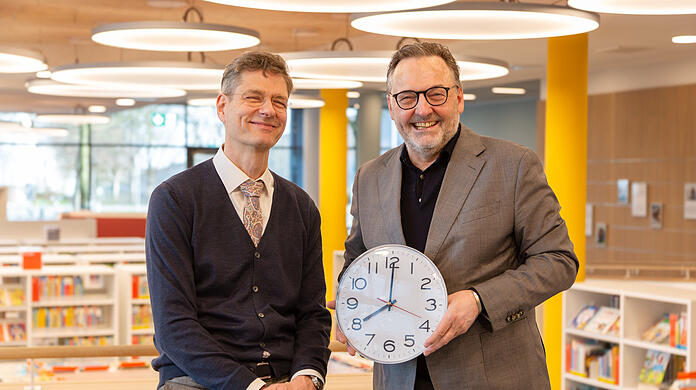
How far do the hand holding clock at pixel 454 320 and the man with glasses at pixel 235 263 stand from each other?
1.44 feet

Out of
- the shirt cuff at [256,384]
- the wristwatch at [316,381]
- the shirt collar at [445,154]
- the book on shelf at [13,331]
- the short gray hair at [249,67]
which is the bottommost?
the book on shelf at [13,331]

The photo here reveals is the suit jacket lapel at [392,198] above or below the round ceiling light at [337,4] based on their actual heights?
below

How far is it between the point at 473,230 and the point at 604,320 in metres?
6.30

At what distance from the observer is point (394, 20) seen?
5629 mm

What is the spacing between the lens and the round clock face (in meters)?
2.38

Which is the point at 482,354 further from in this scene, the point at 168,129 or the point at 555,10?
the point at 168,129

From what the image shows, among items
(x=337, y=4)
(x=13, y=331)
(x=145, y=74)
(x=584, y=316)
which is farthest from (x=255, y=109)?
(x=13, y=331)

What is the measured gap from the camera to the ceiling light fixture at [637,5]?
5.12 metres

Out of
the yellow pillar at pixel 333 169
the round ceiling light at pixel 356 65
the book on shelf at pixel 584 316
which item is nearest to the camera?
the round ceiling light at pixel 356 65

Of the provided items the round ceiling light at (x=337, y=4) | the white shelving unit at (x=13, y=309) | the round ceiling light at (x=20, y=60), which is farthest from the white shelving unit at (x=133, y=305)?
the round ceiling light at (x=337, y=4)

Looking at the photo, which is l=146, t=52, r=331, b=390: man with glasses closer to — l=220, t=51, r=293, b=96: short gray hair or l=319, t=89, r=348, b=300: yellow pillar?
l=220, t=51, r=293, b=96: short gray hair

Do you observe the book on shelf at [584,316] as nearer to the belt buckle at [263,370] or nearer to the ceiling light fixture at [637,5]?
the ceiling light fixture at [637,5]

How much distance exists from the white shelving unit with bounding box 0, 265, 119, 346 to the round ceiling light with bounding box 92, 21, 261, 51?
416cm

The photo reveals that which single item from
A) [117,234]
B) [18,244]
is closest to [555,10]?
[18,244]
